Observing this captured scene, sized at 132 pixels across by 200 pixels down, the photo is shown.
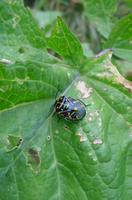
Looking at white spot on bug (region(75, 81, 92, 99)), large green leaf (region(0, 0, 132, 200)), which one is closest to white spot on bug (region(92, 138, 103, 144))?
large green leaf (region(0, 0, 132, 200))

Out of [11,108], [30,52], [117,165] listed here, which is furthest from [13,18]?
[117,165]

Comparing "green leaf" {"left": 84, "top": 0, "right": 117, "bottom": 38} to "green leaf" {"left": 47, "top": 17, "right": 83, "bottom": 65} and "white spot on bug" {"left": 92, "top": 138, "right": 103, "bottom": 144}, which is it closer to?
"green leaf" {"left": 47, "top": 17, "right": 83, "bottom": 65}

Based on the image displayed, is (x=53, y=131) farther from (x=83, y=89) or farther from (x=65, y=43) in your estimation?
(x=65, y=43)

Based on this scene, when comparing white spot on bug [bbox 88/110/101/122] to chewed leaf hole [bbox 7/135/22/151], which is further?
white spot on bug [bbox 88/110/101/122]

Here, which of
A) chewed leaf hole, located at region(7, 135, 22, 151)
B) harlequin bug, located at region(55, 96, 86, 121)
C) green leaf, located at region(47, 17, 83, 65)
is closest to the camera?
chewed leaf hole, located at region(7, 135, 22, 151)

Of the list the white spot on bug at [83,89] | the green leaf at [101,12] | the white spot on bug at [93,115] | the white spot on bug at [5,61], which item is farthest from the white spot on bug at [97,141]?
the green leaf at [101,12]

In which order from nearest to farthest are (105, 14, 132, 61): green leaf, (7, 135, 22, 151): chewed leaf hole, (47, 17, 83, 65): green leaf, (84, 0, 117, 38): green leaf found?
(7, 135, 22, 151): chewed leaf hole
(47, 17, 83, 65): green leaf
(105, 14, 132, 61): green leaf
(84, 0, 117, 38): green leaf

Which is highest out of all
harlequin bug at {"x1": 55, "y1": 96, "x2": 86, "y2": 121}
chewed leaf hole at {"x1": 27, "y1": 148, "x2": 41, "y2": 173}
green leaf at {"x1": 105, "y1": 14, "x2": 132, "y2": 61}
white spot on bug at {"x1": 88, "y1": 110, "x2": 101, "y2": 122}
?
green leaf at {"x1": 105, "y1": 14, "x2": 132, "y2": 61}
